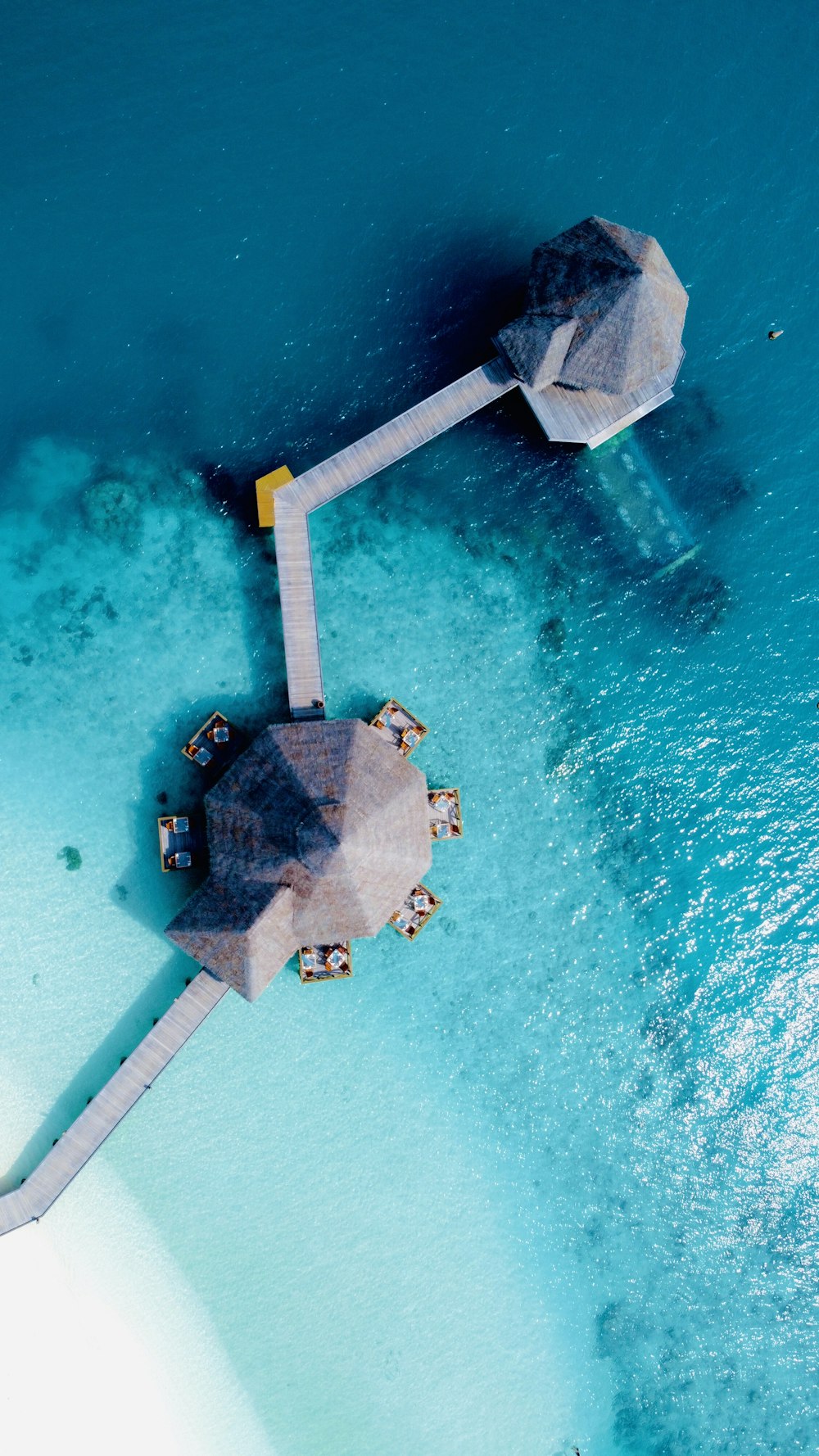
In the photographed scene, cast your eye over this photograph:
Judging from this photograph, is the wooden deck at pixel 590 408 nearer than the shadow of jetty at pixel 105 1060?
Yes

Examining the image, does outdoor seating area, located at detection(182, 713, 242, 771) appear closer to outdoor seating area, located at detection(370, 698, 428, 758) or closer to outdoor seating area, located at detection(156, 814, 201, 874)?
outdoor seating area, located at detection(156, 814, 201, 874)

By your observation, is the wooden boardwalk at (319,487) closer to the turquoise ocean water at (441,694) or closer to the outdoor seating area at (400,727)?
the turquoise ocean water at (441,694)

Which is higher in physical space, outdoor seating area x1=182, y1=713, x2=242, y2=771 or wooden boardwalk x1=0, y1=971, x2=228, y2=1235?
outdoor seating area x1=182, y1=713, x2=242, y2=771

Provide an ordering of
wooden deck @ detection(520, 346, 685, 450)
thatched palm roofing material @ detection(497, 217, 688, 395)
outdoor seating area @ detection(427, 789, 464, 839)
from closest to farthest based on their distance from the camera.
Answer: thatched palm roofing material @ detection(497, 217, 688, 395), wooden deck @ detection(520, 346, 685, 450), outdoor seating area @ detection(427, 789, 464, 839)

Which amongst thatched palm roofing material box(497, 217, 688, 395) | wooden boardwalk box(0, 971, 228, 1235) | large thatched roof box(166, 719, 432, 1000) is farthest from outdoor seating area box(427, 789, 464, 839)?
thatched palm roofing material box(497, 217, 688, 395)

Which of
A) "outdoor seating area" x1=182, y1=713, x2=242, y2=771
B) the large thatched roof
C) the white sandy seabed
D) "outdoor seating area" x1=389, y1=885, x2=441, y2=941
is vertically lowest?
the white sandy seabed

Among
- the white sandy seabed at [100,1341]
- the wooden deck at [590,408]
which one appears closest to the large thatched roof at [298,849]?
the white sandy seabed at [100,1341]

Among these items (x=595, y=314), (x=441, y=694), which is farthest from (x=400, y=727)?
(x=595, y=314)
